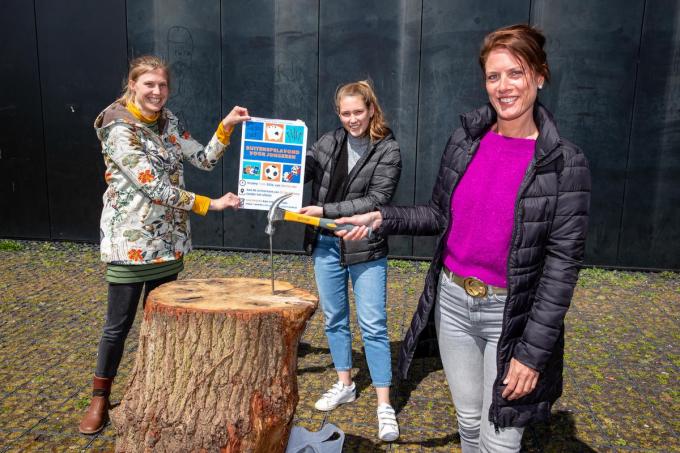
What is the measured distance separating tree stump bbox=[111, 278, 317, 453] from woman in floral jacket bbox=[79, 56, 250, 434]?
81cm

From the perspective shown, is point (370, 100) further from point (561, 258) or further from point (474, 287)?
point (561, 258)

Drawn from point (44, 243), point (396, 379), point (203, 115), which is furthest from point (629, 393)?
point (44, 243)

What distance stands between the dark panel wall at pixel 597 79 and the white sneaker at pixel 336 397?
4790 millimetres

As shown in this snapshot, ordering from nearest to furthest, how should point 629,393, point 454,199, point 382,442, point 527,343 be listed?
point 527,343
point 454,199
point 382,442
point 629,393

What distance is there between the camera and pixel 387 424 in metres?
3.70

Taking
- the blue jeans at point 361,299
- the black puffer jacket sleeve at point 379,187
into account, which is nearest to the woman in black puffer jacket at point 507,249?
the black puffer jacket sleeve at point 379,187

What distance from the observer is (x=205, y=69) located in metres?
7.93

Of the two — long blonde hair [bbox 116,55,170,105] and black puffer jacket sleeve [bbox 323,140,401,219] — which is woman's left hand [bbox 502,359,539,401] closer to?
black puffer jacket sleeve [bbox 323,140,401,219]

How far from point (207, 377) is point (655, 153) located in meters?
6.67

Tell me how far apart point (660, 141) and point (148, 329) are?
6770 mm

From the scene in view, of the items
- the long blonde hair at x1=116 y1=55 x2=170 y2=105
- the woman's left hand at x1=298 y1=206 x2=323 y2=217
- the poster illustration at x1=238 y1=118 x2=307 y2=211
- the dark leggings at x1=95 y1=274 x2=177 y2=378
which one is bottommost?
the dark leggings at x1=95 y1=274 x2=177 y2=378

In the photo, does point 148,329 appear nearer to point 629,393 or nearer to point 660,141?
point 629,393

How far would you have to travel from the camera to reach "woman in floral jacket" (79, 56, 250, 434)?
3375 mm

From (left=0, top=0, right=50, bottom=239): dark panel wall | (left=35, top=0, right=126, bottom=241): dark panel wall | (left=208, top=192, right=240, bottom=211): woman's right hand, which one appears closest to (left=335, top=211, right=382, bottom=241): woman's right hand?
(left=208, top=192, right=240, bottom=211): woman's right hand
